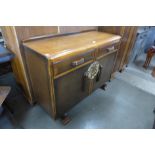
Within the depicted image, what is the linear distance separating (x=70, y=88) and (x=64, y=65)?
297 millimetres

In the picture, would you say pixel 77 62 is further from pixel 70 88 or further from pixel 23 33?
pixel 23 33

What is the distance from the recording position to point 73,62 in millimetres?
984

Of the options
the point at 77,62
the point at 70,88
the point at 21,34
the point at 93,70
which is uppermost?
the point at 21,34

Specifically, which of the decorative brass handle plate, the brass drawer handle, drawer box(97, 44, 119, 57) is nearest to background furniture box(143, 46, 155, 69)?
drawer box(97, 44, 119, 57)

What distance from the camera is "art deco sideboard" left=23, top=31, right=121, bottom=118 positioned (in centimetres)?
90

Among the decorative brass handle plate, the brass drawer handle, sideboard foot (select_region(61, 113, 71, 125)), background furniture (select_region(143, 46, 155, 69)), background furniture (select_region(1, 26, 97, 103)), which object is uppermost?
background furniture (select_region(1, 26, 97, 103))

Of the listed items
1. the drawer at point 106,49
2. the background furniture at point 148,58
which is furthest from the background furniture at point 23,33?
the background furniture at point 148,58

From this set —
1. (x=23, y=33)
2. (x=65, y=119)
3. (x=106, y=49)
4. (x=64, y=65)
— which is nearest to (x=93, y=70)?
(x=106, y=49)

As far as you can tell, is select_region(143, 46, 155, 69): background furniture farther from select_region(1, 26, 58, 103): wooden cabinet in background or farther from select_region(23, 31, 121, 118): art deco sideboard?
select_region(1, 26, 58, 103): wooden cabinet in background

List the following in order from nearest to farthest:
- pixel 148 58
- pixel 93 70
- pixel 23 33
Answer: pixel 23 33 < pixel 93 70 < pixel 148 58

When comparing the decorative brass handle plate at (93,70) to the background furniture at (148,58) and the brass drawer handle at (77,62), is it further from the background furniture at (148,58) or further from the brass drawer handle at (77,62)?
the background furniture at (148,58)

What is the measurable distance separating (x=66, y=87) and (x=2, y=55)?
0.72 m

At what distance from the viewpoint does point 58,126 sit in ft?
4.31
